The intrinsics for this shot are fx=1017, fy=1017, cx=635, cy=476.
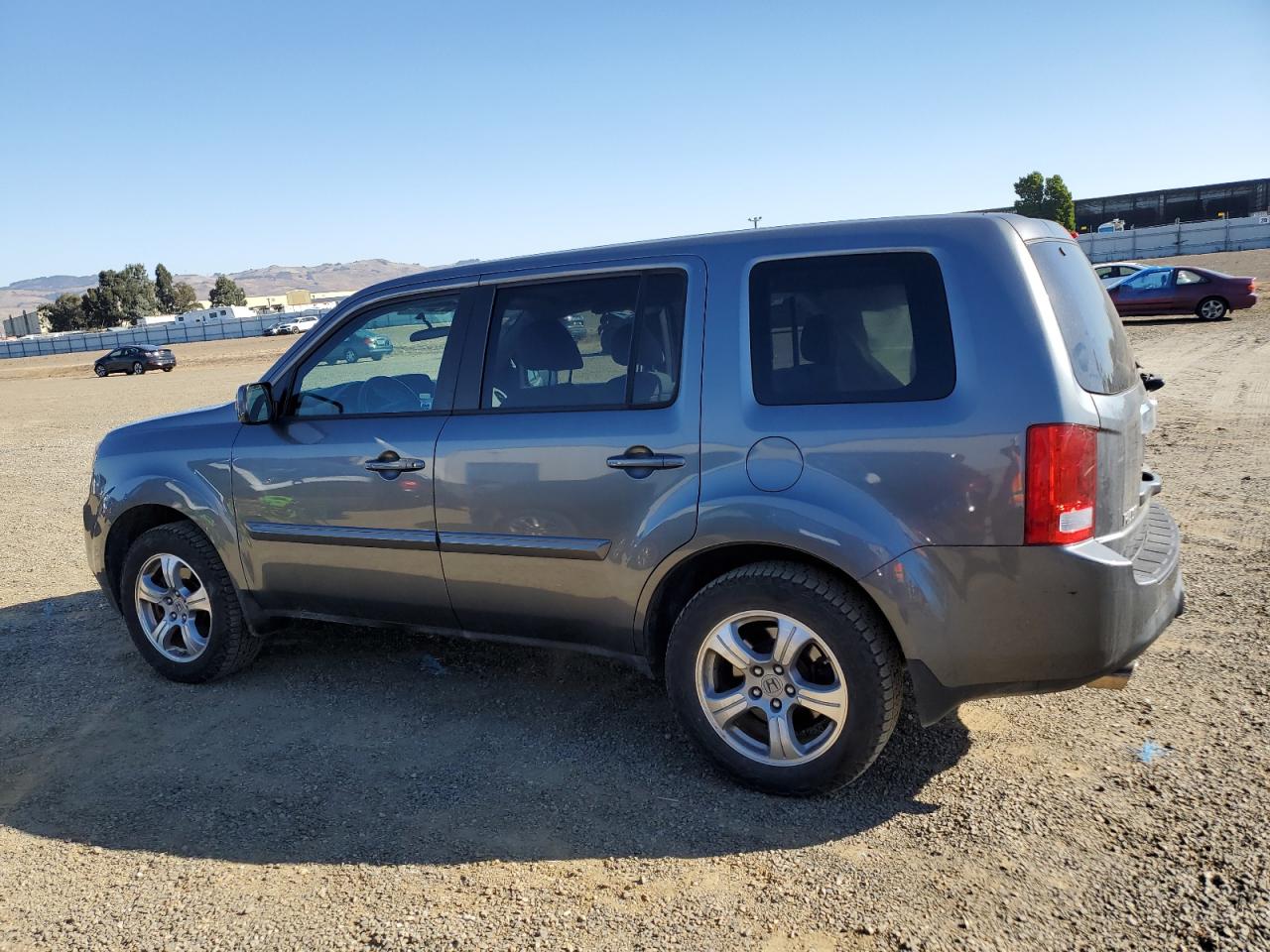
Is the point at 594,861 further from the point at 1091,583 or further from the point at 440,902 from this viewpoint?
the point at 1091,583

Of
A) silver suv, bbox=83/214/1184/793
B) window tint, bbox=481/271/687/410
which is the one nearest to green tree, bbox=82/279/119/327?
silver suv, bbox=83/214/1184/793

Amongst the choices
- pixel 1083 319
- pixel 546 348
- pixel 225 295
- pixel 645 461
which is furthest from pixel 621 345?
pixel 225 295

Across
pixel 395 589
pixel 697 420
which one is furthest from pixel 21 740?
pixel 697 420

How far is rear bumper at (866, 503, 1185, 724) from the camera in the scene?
3.15m

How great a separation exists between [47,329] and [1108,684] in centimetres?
16042

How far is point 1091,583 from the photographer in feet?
10.3

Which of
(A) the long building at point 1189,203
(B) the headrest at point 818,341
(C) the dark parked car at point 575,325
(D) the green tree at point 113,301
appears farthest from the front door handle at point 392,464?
(D) the green tree at point 113,301

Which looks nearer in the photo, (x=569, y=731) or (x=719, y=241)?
(x=719, y=241)

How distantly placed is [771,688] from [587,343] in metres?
1.50

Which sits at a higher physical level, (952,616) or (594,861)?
(952,616)

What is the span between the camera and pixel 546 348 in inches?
163

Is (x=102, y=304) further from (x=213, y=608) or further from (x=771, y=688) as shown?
(x=771, y=688)

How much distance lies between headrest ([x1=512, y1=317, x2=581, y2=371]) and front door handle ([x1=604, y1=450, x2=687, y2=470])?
48 cm

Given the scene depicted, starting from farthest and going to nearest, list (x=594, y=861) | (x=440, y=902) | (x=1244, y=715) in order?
(x=1244, y=715)
(x=594, y=861)
(x=440, y=902)
